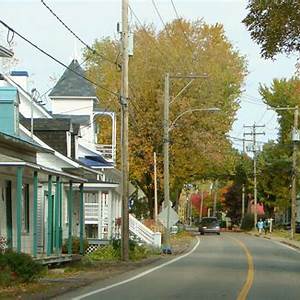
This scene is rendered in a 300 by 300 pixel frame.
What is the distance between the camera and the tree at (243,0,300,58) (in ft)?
64.6

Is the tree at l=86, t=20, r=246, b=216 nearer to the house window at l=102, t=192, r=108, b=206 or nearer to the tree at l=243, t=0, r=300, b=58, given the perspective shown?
the house window at l=102, t=192, r=108, b=206

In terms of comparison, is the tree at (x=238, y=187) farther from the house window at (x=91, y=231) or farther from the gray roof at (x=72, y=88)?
the house window at (x=91, y=231)

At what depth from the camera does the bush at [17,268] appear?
18.4 metres

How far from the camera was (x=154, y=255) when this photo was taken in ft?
120

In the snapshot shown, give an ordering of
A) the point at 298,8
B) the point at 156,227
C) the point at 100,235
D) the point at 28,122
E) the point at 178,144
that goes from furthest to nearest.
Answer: the point at 178,144 → the point at 156,227 → the point at 100,235 → the point at 28,122 → the point at 298,8

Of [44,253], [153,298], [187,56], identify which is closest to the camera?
[153,298]

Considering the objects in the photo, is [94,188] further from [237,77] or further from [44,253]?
[237,77]

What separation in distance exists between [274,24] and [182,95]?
3420cm

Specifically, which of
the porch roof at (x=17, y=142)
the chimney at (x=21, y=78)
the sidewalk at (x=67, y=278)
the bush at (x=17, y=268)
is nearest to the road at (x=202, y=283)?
the sidewalk at (x=67, y=278)

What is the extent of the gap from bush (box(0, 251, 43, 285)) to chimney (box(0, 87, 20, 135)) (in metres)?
8.57

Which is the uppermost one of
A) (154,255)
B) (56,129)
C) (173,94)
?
(173,94)

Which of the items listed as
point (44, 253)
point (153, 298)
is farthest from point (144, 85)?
point (153, 298)

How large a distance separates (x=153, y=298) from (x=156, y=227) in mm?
30822

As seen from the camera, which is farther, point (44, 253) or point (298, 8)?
point (44, 253)
